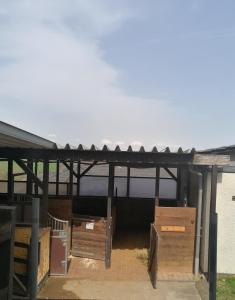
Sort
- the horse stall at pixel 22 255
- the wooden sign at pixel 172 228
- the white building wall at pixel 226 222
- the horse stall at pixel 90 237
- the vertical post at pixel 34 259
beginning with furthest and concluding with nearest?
the horse stall at pixel 90 237 → the wooden sign at pixel 172 228 → the white building wall at pixel 226 222 → the horse stall at pixel 22 255 → the vertical post at pixel 34 259

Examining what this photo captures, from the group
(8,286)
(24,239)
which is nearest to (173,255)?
(24,239)

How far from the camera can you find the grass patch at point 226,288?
350 inches

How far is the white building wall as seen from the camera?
1029 cm

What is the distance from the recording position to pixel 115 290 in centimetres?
927

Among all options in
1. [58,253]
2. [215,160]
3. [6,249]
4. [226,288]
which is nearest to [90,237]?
[58,253]

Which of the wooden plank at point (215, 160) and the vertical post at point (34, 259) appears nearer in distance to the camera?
the vertical post at point (34, 259)

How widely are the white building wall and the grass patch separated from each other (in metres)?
0.29

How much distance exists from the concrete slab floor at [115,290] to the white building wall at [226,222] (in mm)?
1179

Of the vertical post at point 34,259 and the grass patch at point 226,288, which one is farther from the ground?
the vertical post at point 34,259

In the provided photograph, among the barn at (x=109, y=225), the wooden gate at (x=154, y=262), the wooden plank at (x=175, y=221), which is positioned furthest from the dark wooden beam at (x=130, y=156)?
the wooden gate at (x=154, y=262)

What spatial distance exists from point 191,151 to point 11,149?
4786 mm

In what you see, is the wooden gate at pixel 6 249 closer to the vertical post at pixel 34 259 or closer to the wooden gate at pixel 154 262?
the vertical post at pixel 34 259

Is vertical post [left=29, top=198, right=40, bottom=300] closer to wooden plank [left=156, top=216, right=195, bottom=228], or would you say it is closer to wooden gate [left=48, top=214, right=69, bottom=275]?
wooden gate [left=48, top=214, right=69, bottom=275]

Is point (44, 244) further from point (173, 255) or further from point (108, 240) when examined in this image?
point (173, 255)
